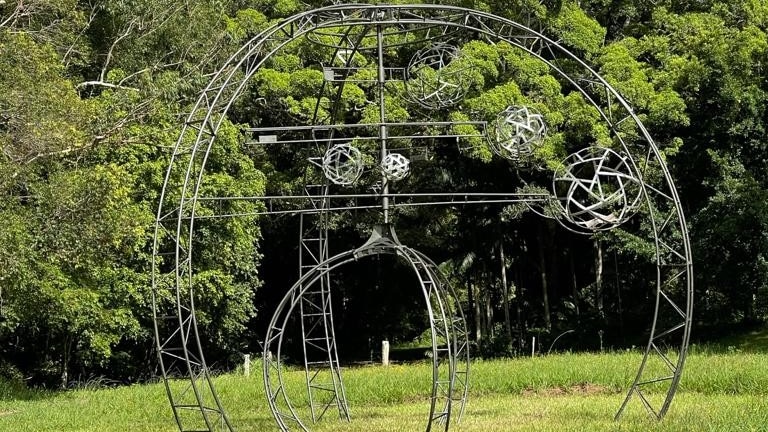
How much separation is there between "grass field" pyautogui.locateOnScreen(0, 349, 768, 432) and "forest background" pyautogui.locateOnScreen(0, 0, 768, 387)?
2.82 metres

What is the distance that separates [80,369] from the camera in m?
24.5

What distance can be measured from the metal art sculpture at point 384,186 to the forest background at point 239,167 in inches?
26.8

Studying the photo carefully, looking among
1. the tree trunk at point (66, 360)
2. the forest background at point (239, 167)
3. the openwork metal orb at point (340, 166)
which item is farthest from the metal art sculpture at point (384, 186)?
the tree trunk at point (66, 360)

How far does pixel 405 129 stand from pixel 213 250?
519 cm

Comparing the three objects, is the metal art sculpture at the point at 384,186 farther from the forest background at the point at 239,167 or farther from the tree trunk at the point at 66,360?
the tree trunk at the point at 66,360

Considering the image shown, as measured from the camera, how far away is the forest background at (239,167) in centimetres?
1669

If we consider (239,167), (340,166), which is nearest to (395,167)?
(340,166)

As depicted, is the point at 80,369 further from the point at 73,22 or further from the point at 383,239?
the point at 383,239

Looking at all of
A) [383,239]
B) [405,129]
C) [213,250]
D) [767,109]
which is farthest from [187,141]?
[767,109]

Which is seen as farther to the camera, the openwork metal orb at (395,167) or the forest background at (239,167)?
the forest background at (239,167)

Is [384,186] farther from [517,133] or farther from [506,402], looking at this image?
[506,402]

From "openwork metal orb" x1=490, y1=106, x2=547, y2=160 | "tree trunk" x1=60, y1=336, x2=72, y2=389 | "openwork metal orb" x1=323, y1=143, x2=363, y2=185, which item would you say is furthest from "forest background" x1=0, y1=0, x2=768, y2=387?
"openwork metal orb" x1=490, y1=106, x2=547, y2=160

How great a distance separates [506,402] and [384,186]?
14.4ft

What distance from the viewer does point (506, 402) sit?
13.3 metres
